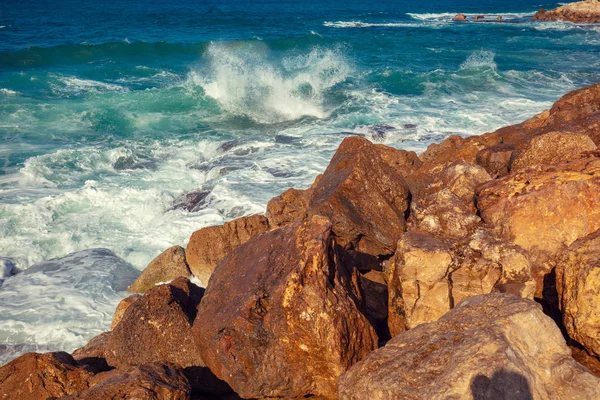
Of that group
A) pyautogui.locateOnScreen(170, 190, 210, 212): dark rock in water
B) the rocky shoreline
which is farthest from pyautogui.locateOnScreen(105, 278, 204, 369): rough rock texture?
pyautogui.locateOnScreen(170, 190, 210, 212): dark rock in water

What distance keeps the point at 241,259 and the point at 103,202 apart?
6.59 metres

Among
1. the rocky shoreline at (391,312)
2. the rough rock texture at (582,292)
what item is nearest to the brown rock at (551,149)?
the rocky shoreline at (391,312)

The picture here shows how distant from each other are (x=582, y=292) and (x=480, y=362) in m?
1.14

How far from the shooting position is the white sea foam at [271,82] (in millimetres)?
16859

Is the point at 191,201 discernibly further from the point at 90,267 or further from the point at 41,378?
the point at 41,378

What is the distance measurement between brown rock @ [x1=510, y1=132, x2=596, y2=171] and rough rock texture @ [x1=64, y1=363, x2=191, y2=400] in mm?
3690

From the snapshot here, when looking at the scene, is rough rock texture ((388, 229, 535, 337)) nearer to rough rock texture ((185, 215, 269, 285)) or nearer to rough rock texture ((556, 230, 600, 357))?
rough rock texture ((556, 230, 600, 357))

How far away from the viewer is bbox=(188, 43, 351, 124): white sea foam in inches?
664

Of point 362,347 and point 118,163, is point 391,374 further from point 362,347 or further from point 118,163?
point 118,163

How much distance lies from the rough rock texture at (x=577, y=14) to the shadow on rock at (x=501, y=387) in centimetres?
4025

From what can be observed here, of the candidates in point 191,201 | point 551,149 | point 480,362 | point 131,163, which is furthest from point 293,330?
point 131,163

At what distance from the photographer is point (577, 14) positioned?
3762cm

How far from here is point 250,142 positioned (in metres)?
13.1

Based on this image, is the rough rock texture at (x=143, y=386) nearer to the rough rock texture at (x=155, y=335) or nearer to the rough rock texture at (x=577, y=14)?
the rough rock texture at (x=155, y=335)
